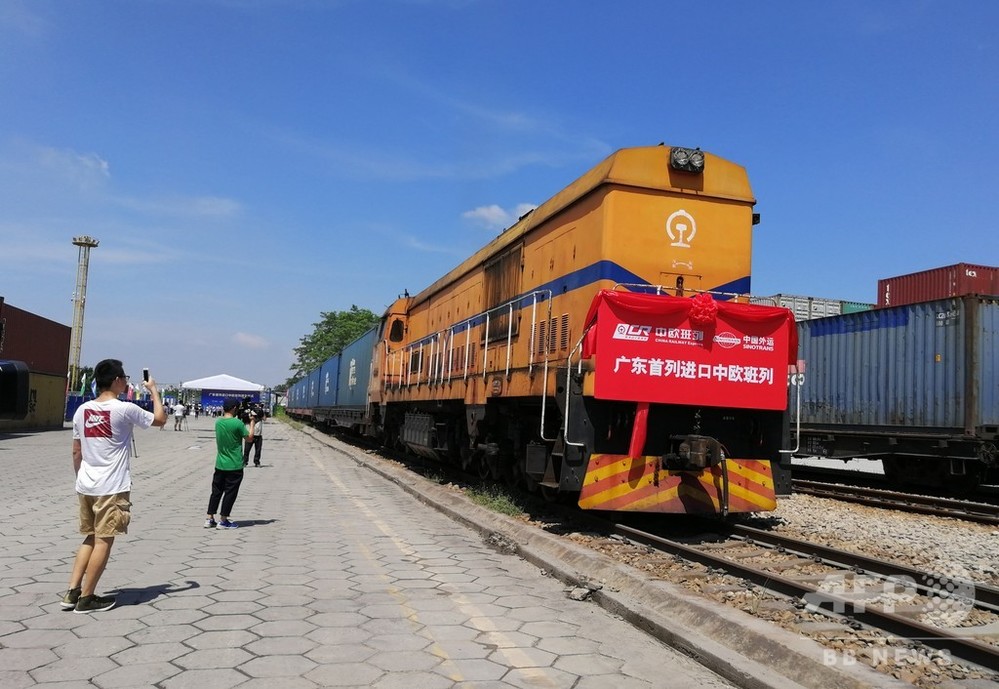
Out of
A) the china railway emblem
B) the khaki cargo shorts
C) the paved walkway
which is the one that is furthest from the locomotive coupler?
the khaki cargo shorts

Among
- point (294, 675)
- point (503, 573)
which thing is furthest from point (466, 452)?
point (294, 675)

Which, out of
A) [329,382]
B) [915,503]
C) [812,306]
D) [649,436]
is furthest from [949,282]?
[329,382]

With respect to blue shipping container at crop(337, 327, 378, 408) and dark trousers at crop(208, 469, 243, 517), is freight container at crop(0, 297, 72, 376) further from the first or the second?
dark trousers at crop(208, 469, 243, 517)

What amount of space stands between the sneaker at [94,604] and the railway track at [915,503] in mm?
10090

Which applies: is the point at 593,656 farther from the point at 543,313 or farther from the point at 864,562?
the point at 543,313

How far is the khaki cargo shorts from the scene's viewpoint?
4.81 meters

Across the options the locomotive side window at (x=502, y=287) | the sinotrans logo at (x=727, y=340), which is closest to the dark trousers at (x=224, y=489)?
the locomotive side window at (x=502, y=287)

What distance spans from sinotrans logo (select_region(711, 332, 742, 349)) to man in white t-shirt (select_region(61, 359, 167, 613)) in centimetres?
534

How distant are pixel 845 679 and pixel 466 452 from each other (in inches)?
379

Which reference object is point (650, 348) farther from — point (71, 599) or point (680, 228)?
point (71, 599)

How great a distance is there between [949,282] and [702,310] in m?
17.4

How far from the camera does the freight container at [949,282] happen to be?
2098cm

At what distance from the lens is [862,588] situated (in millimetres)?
5676

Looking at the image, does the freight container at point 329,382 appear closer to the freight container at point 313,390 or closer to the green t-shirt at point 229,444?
the freight container at point 313,390
